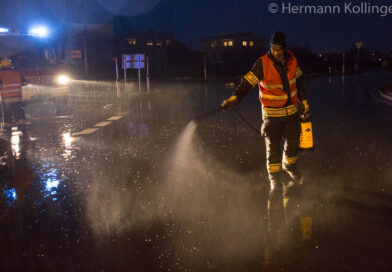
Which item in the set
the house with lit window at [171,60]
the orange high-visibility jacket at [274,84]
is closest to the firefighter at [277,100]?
the orange high-visibility jacket at [274,84]

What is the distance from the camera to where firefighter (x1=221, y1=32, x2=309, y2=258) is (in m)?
4.79

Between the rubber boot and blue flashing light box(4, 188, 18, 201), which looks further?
blue flashing light box(4, 188, 18, 201)

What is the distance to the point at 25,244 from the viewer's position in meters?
4.12

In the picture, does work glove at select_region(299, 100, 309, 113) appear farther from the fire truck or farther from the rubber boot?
the fire truck

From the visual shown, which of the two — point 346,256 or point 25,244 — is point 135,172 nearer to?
point 25,244

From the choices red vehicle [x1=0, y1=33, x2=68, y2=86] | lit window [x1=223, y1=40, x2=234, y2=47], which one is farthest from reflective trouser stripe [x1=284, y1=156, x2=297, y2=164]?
lit window [x1=223, y1=40, x2=234, y2=47]

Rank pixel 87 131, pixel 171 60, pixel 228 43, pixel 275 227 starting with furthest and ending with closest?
pixel 228 43 < pixel 171 60 < pixel 87 131 < pixel 275 227

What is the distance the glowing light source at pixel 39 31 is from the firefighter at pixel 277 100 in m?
12.4

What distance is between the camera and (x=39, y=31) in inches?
619

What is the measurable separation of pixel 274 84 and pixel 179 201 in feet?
5.67

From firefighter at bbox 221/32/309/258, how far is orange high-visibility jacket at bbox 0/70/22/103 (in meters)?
7.14

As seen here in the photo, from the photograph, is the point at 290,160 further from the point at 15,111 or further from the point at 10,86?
the point at 15,111

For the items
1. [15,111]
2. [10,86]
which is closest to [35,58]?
[15,111]

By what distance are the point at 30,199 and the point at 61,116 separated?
29.0ft
